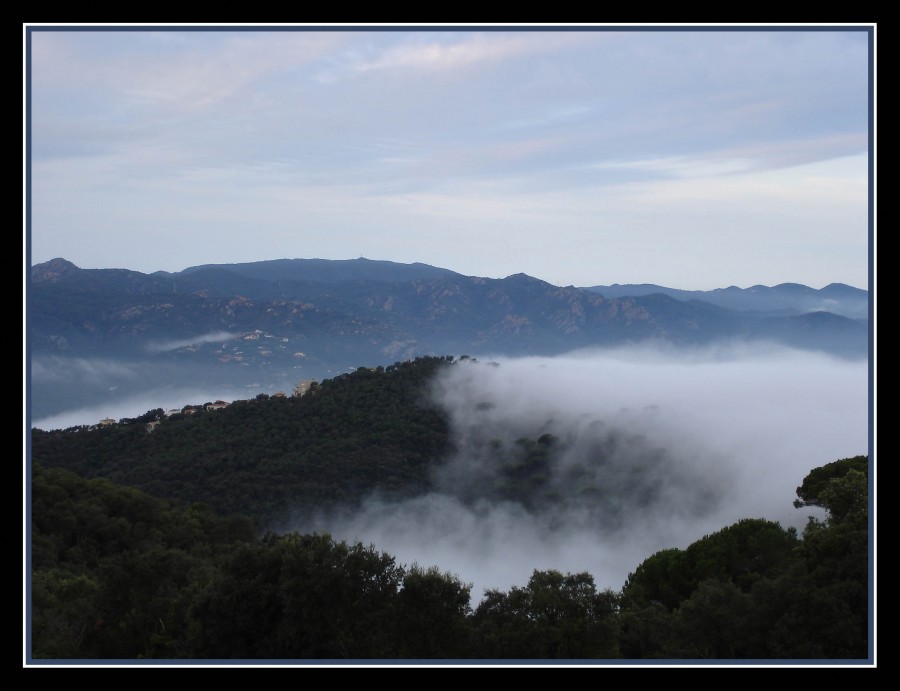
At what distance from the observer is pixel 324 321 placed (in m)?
73.8

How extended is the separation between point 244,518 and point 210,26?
15942mm

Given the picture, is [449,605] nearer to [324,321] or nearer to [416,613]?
[416,613]

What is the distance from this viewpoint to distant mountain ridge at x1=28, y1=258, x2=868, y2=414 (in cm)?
3244

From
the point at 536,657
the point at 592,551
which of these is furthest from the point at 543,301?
the point at 536,657

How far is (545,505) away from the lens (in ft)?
88.1

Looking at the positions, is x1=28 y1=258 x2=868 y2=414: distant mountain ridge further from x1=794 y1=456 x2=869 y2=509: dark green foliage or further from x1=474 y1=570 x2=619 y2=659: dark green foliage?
x1=474 y1=570 x2=619 y2=659: dark green foliage

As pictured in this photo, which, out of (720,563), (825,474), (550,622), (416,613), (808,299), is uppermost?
(808,299)

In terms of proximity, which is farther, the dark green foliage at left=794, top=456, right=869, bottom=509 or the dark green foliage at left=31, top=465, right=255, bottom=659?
the dark green foliage at left=794, top=456, right=869, bottom=509

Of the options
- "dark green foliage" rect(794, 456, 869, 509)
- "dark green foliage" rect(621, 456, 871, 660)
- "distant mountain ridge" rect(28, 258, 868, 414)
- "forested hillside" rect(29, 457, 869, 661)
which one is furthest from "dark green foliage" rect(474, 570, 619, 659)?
"distant mountain ridge" rect(28, 258, 868, 414)

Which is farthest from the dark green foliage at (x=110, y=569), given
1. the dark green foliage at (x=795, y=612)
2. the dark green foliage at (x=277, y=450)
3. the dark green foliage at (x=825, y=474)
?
the dark green foliage at (x=825, y=474)

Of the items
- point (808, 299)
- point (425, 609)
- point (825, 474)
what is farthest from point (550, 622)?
point (808, 299)

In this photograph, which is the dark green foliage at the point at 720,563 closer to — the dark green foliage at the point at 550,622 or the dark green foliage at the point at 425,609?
the dark green foliage at the point at 425,609

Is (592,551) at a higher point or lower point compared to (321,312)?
lower
